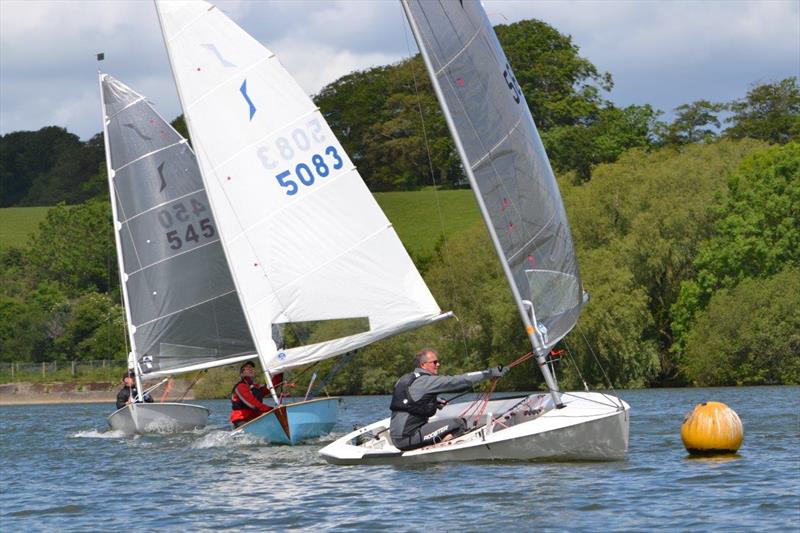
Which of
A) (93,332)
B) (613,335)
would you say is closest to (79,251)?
(93,332)

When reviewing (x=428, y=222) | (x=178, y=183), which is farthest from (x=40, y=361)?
(x=178, y=183)

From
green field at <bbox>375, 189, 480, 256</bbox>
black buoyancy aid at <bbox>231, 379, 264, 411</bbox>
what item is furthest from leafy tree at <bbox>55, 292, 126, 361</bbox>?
black buoyancy aid at <bbox>231, 379, 264, 411</bbox>

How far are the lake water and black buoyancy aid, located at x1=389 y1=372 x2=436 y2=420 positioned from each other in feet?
2.22

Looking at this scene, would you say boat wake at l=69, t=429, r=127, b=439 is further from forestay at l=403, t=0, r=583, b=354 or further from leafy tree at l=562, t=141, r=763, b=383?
leafy tree at l=562, t=141, r=763, b=383

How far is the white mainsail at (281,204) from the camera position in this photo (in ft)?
77.4

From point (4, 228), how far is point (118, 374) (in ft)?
154

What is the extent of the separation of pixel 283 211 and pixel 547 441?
337 inches

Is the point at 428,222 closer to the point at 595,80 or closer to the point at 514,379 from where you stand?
the point at 595,80

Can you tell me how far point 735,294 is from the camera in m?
47.6

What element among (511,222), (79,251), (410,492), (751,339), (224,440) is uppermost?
(79,251)

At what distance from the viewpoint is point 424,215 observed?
92.2 metres

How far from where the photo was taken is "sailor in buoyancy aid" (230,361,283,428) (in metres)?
24.1

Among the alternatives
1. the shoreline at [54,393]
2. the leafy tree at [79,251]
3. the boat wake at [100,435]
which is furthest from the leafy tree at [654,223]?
the leafy tree at [79,251]

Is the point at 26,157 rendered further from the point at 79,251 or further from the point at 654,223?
the point at 654,223
